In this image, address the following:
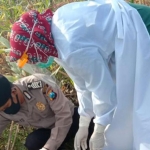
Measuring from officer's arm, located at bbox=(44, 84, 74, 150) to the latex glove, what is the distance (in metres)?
0.20

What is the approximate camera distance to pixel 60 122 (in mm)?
2035

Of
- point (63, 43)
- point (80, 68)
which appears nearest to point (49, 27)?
point (63, 43)

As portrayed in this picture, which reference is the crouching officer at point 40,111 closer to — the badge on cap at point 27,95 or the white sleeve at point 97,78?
the badge on cap at point 27,95

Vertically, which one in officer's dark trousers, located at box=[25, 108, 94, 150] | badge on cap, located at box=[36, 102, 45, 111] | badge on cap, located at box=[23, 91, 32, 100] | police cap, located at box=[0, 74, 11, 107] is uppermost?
police cap, located at box=[0, 74, 11, 107]

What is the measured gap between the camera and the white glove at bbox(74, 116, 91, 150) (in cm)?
194

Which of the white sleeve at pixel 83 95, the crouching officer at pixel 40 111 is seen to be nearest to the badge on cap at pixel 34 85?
the crouching officer at pixel 40 111

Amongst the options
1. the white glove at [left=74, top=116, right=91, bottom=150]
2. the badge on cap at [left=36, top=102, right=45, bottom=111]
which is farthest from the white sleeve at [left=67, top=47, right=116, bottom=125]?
the badge on cap at [left=36, top=102, right=45, bottom=111]

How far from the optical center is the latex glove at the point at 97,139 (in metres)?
1.78

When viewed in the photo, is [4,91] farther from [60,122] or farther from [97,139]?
[97,139]

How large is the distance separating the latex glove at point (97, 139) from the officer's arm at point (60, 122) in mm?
201

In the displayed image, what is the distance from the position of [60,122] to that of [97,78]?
58cm

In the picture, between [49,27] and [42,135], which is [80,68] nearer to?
[49,27]

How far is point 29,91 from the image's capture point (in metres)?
1.96

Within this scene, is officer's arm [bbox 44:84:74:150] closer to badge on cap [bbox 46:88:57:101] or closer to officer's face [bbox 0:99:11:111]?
badge on cap [bbox 46:88:57:101]
